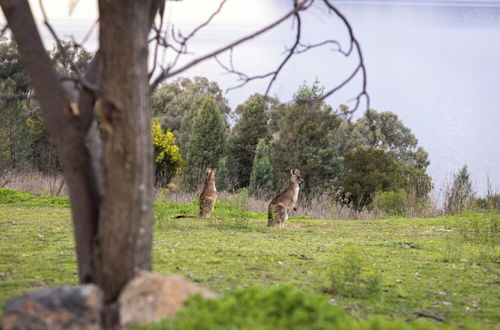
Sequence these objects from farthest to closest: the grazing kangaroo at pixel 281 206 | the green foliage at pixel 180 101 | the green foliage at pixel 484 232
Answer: the green foliage at pixel 180 101, the grazing kangaroo at pixel 281 206, the green foliage at pixel 484 232

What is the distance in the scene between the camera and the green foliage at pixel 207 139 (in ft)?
109

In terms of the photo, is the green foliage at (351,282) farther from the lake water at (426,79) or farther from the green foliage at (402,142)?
the green foliage at (402,142)

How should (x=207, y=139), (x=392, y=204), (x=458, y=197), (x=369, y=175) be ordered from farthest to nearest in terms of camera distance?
(x=207, y=139), (x=369, y=175), (x=392, y=204), (x=458, y=197)

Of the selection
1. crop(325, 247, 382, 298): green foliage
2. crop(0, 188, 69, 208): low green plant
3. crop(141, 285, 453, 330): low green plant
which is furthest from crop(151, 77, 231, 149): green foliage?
crop(141, 285, 453, 330): low green plant

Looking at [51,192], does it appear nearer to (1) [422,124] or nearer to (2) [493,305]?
(2) [493,305]

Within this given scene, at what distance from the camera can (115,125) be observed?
4.57m

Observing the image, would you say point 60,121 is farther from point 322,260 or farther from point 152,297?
point 322,260

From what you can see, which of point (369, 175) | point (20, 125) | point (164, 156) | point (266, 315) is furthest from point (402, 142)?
point (266, 315)

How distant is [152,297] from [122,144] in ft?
3.82

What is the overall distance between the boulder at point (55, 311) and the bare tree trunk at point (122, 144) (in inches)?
19.8

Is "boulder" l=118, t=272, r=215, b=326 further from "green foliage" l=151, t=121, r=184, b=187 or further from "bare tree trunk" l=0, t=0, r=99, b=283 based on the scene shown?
"green foliage" l=151, t=121, r=184, b=187

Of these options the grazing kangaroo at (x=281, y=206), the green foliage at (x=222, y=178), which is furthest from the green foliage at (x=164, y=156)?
the grazing kangaroo at (x=281, y=206)

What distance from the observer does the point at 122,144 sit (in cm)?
457

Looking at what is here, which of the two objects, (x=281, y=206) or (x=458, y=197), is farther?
(x=458, y=197)
